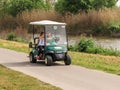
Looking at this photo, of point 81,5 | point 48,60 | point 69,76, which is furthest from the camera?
point 81,5

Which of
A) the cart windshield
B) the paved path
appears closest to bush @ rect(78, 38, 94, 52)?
the paved path

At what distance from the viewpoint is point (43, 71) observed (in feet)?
54.7

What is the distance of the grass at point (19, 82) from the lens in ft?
42.4

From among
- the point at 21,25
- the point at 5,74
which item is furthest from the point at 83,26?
the point at 5,74

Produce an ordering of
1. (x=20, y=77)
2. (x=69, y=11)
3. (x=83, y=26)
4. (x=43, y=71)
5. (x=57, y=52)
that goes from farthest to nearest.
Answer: (x=69, y=11) < (x=83, y=26) < (x=57, y=52) < (x=43, y=71) < (x=20, y=77)

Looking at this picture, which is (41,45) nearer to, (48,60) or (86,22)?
(48,60)

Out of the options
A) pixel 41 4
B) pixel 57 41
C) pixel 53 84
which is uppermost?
pixel 41 4

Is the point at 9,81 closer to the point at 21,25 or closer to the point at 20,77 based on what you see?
the point at 20,77

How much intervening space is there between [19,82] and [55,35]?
547cm

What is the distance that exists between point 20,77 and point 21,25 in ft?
130

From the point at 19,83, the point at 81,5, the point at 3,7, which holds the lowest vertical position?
the point at 19,83

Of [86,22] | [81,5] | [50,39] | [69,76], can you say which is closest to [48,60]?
[50,39]

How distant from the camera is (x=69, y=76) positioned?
1521 cm

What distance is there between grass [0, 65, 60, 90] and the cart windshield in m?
3.28
